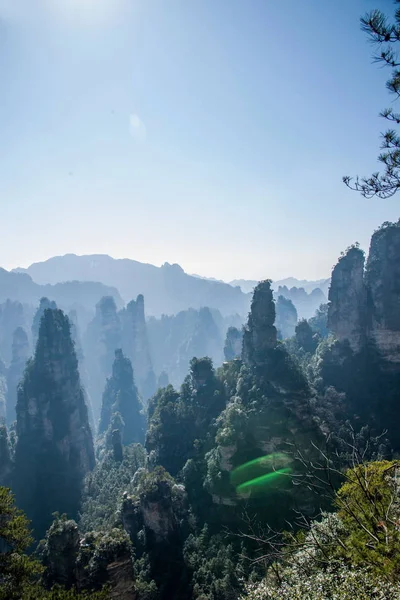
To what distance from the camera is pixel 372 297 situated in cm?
5278

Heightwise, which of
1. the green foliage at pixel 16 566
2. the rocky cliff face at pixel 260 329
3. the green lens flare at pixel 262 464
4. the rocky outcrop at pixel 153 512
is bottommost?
the rocky outcrop at pixel 153 512

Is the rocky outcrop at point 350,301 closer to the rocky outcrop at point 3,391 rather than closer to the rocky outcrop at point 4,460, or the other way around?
the rocky outcrop at point 4,460

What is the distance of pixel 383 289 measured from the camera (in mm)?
51344

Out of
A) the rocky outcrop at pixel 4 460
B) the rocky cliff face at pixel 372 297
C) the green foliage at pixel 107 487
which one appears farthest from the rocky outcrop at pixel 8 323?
the rocky cliff face at pixel 372 297

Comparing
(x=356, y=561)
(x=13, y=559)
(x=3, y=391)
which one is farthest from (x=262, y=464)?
(x=3, y=391)

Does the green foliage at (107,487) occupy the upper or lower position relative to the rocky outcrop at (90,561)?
lower

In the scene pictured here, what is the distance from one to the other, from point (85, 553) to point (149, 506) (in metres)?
9.81

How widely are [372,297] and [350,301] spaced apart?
313 centimetres

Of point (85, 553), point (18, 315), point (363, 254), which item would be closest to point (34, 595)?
point (85, 553)

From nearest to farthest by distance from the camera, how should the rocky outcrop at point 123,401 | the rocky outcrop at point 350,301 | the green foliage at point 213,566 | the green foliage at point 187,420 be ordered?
the green foliage at point 213,566, the green foliage at point 187,420, the rocky outcrop at point 350,301, the rocky outcrop at point 123,401

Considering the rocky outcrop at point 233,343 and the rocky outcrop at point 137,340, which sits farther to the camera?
the rocky outcrop at point 137,340

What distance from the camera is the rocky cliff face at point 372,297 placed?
4969 centimetres

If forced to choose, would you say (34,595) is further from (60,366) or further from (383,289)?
(60,366)

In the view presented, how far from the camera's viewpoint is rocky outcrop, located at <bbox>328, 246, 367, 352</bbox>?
176ft
